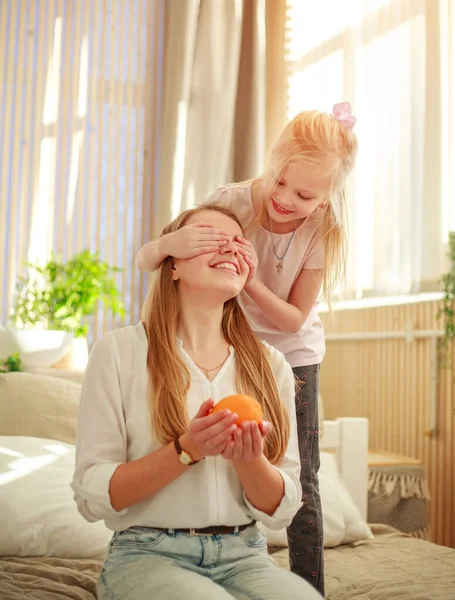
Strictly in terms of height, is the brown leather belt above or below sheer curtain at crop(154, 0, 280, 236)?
below

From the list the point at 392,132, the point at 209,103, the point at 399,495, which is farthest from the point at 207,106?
the point at 399,495

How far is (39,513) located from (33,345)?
3.10ft

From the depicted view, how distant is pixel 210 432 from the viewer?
1.04 metres

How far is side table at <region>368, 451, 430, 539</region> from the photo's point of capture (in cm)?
266

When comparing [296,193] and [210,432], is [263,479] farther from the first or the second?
[296,193]

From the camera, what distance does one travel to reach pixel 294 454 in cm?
130

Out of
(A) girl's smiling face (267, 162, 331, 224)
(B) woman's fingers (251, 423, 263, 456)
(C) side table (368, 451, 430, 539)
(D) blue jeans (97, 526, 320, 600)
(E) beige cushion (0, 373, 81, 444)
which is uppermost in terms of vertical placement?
(A) girl's smiling face (267, 162, 331, 224)

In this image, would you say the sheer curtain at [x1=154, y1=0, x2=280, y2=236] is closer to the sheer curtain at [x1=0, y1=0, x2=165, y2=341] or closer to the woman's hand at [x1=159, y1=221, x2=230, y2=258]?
the sheer curtain at [x1=0, y1=0, x2=165, y2=341]

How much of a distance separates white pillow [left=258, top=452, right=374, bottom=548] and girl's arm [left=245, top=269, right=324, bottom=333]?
2.22 feet

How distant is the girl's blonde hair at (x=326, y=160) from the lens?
1511 millimetres

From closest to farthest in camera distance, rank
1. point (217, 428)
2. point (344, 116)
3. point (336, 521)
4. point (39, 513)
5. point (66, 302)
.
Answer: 1. point (217, 428)
2. point (344, 116)
3. point (39, 513)
4. point (336, 521)
5. point (66, 302)

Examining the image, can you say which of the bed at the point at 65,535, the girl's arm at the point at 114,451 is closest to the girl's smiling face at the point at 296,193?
the girl's arm at the point at 114,451

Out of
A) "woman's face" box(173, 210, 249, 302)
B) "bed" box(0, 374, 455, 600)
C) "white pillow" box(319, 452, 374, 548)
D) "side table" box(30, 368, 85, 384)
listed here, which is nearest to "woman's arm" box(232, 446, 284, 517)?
"woman's face" box(173, 210, 249, 302)

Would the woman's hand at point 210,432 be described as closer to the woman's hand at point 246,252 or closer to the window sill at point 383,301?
the woman's hand at point 246,252
